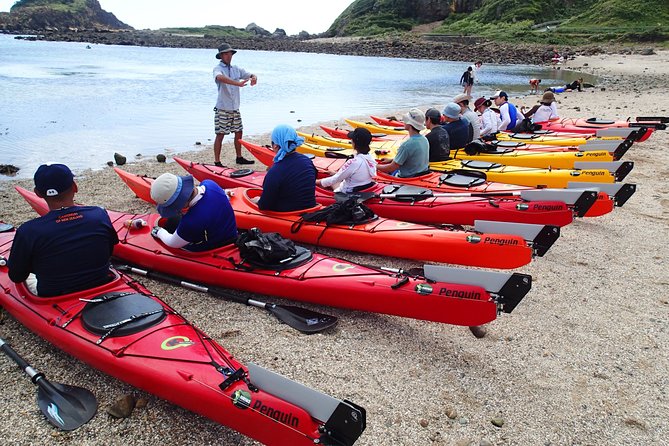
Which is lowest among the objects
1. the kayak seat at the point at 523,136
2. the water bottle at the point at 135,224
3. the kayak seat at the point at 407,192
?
the water bottle at the point at 135,224

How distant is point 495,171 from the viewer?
280 inches

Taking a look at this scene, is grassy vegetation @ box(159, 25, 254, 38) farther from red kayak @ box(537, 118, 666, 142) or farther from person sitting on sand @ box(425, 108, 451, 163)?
person sitting on sand @ box(425, 108, 451, 163)

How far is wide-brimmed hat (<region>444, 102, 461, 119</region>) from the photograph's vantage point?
7.64 metres

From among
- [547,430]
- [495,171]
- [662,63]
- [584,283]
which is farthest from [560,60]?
[547,430]

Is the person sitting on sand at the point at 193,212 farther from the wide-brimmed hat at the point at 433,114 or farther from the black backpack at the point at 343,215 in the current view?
the wide-brimmed hat at the point at 433,114

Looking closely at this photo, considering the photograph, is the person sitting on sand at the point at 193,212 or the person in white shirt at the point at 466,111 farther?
the person in white shirt at the point at 466,111

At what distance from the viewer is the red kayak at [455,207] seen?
5312mm

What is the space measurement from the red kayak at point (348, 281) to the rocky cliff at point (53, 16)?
104m

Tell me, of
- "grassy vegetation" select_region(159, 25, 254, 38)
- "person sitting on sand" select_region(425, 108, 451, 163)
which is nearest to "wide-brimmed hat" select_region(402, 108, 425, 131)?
"person sitting on sand" select_region(425, 108, 451, 163)

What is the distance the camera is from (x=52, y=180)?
304cm

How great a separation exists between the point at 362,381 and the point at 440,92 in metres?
25.4

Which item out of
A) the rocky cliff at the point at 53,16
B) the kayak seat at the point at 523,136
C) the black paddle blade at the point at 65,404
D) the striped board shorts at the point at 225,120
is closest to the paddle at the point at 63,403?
the black paddle blade at the point at 65,404

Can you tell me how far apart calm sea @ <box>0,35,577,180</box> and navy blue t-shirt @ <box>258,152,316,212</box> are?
6.05 meters

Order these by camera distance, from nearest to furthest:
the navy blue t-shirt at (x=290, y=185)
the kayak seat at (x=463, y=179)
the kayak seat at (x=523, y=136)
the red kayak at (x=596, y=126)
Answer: the navy blue t-shirt at (x=290, y=185)
the kayak seat at (x=463, y=179)
the kayak seat at (x=523, y=136)
the red kayak at (x=596, y=126)
